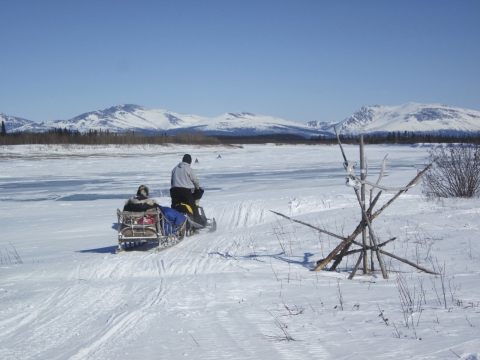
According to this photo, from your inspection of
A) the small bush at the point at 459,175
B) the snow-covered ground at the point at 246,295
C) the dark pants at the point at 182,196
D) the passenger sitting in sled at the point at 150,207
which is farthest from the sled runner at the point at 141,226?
the small bush at the point at 459,175

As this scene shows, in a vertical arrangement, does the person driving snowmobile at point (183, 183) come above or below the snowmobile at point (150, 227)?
above

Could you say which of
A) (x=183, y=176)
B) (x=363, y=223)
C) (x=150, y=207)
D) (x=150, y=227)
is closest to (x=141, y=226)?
(x=150, y=227)

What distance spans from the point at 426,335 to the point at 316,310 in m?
1.37

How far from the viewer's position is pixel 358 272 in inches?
287

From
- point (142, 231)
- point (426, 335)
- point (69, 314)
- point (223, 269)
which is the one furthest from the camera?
point (142, 231)

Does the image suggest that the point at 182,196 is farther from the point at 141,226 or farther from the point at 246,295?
the point at 246,295

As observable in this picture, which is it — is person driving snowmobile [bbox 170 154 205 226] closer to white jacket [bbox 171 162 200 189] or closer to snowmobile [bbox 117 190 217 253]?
white jacket [bbox 171 162 200 189]

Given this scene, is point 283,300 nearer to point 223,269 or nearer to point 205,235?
point 223,269

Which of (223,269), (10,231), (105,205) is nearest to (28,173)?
(105,205)

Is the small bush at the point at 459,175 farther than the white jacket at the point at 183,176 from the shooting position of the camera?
Yes

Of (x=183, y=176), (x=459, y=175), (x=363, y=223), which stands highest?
(x=183, y=176)

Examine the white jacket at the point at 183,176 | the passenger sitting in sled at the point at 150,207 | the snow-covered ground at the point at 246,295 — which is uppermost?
the white jacket at the point at 183,176

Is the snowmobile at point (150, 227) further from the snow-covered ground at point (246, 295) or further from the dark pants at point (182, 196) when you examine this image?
A: the dark pants at point (182, 196)

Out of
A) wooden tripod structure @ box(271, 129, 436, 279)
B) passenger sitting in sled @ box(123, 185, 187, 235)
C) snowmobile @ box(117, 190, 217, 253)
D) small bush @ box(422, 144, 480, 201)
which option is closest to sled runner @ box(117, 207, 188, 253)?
snowmobile @ box(117, 190, 217, 253)
